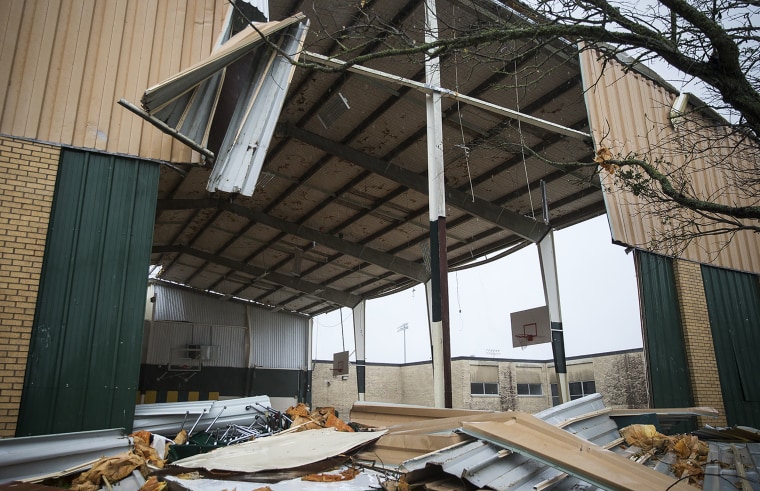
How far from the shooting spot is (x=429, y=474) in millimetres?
5129

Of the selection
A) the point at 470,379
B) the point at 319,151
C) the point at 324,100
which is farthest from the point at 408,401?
the point at 324,100

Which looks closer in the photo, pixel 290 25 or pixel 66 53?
pixel 66 53

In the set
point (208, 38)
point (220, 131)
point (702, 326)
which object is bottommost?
point (702, 326)

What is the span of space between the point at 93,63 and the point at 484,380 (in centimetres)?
2662

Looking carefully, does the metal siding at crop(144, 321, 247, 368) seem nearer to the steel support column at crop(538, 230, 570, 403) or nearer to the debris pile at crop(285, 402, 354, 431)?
the debris pile at crop(285, 402, 354, 431)

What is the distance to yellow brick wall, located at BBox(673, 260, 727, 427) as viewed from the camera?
11477 mm

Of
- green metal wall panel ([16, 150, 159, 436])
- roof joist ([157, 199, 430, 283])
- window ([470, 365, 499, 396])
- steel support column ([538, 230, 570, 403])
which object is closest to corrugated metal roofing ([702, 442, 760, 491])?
steel support column ([538, 230, 570, 403])

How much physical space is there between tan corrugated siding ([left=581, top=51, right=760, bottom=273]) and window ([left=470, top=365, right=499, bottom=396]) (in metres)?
18.2

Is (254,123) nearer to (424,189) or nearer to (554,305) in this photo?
(424,189)

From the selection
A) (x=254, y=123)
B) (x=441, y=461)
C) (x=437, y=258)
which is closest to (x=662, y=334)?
(x=437, y=258)

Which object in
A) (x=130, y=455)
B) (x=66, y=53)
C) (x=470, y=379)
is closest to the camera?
(x=130, y=455)

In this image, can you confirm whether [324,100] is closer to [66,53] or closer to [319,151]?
[319,151]

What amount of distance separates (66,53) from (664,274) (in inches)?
482

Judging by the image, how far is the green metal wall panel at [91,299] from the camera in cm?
663
